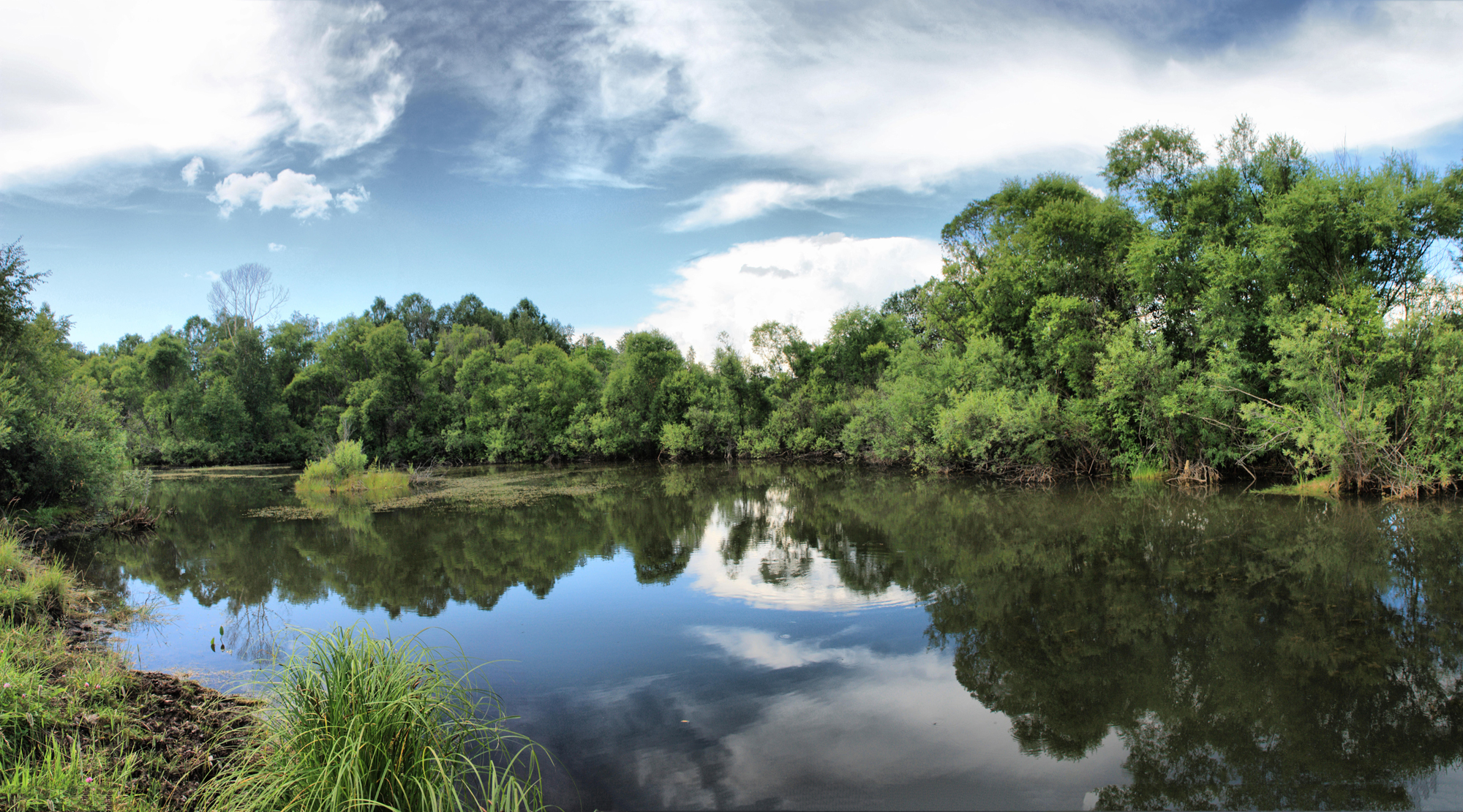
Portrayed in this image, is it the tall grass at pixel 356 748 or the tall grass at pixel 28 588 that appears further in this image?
the tall grass at pixel 28 588

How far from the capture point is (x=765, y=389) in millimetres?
38844

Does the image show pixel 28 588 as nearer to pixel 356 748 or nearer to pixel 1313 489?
pixel 356 748

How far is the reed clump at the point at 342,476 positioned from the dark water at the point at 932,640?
31.2ft

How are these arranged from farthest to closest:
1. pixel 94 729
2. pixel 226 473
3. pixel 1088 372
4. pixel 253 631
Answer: pixel 226 473 → pixel 1088 372 → pixel 253 631 → pixel 94 729

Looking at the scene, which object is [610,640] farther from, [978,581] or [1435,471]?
[1435,471]

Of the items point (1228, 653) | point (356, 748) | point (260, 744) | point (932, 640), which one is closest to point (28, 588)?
point (260, 744)

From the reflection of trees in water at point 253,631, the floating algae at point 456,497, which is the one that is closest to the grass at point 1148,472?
the floating algae at point 456,497

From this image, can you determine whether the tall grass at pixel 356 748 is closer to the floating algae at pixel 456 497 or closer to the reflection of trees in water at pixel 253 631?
the reflection of trees in water at pixel 253 631

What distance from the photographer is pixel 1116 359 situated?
1989cm

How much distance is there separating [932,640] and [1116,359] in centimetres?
1619

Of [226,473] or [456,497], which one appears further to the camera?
[226,473]

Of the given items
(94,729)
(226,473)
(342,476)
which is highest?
(94,729)

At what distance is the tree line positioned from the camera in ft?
48.9

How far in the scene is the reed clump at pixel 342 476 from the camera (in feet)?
82.5
